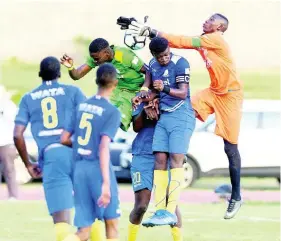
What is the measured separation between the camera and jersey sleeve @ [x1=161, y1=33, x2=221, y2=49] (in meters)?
12.8

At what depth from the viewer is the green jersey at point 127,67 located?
12.6m

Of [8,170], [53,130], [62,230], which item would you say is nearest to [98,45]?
[53,130]

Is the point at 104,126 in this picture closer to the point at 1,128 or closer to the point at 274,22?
the point at 1,128

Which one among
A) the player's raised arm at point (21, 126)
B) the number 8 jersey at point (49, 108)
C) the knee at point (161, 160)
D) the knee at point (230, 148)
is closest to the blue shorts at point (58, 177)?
the number 8 jersey at point (49, 108)

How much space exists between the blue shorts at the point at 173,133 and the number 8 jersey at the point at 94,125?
6.66 ft

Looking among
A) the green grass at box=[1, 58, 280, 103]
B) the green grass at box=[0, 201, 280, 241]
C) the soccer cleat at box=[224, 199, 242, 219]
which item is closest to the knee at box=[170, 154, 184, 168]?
the soccer cleat at box=[224, 199, 242, 219]

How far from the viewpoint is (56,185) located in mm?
11055

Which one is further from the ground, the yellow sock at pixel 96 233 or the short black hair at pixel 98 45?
the short black hair at pixel 98 45

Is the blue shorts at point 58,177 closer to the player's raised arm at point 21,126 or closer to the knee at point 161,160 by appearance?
the player's raised arm at point 21,126

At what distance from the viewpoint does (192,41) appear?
511 inches

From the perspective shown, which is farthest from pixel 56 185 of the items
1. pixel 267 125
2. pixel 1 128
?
pixel 267 125

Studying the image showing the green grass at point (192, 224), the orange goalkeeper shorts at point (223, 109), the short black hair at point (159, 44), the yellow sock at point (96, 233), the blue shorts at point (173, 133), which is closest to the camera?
the yellow sock at point (96, 233)

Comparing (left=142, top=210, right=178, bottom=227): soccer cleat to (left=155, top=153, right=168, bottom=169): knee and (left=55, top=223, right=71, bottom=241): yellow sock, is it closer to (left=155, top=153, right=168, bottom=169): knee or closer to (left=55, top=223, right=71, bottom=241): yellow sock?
(left=155, top=153, right=168, bottom=169): knee

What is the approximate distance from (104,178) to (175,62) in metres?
2.55
